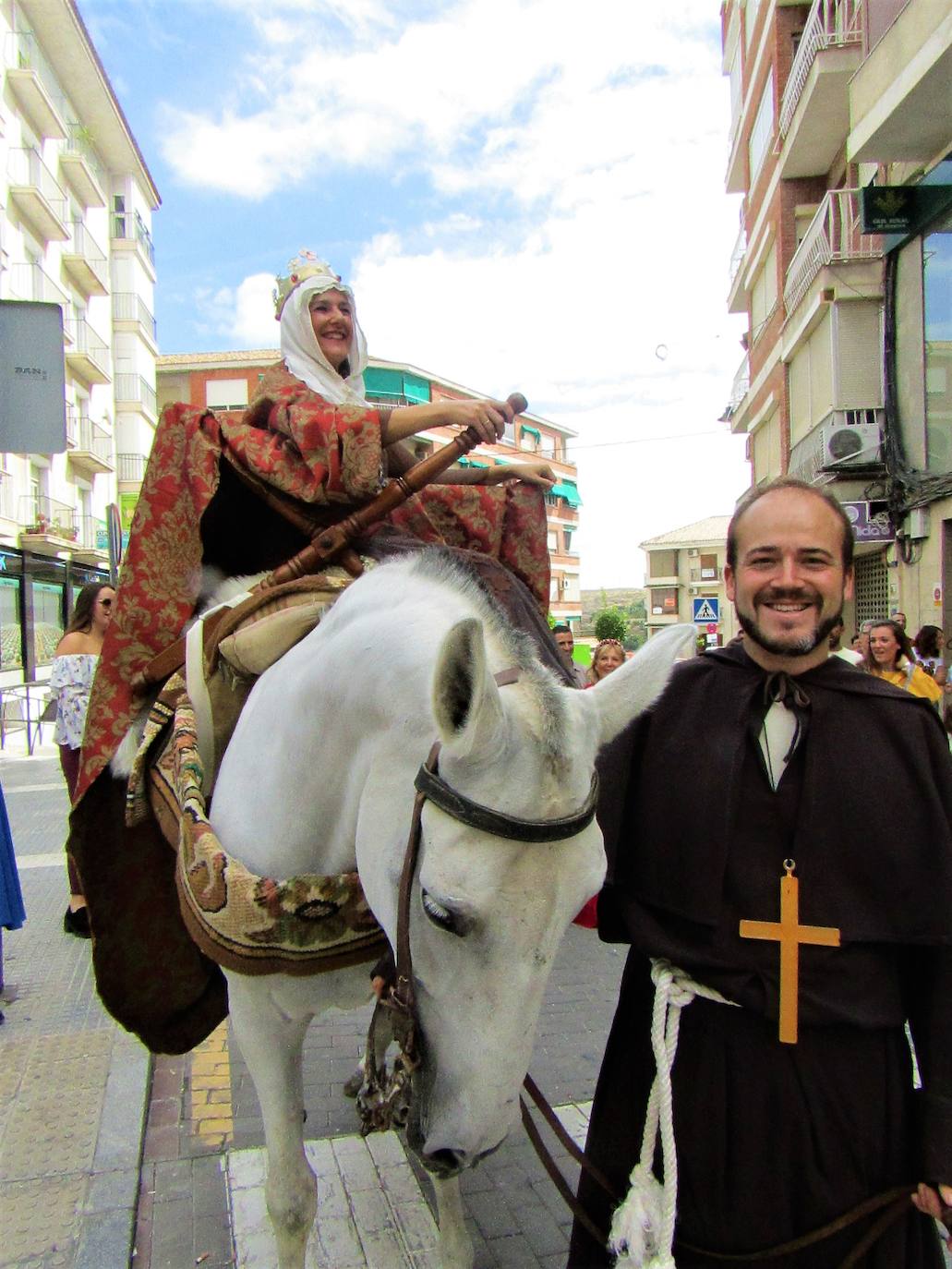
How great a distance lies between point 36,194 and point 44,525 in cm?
832

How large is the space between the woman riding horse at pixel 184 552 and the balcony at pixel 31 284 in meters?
22.6

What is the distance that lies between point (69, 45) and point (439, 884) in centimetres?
3117

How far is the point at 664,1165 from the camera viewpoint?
1673 millimetres

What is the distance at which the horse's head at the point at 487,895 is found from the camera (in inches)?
54.1

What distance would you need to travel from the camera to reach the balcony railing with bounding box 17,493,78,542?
22136 mm

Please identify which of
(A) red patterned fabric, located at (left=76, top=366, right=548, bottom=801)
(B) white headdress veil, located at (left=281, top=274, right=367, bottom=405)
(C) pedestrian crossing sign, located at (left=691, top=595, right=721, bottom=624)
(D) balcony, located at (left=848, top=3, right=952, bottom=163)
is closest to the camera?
(A) red patterned fabric, located at (left=76, top=366, right=548, bottom=801)

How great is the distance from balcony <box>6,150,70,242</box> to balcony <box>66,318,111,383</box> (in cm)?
278

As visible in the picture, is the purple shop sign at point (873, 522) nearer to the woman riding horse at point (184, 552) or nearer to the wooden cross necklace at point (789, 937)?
the woman riding horse at point (184, 552)

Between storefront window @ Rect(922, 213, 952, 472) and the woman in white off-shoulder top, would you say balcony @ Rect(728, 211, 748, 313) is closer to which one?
storefront window @ Rect(922, 213, 952, 472)

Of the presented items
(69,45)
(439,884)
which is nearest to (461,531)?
(439,884)

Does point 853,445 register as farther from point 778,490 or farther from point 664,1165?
point 664,1165

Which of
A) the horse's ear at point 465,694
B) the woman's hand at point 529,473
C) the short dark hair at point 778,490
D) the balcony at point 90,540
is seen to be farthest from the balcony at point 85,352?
the horse's ear at point 465,694

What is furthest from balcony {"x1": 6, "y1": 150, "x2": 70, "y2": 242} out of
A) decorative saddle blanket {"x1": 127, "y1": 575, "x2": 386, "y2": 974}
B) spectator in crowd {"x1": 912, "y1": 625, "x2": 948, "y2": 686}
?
decorative saddle blanket {"x1": 127, "y1": 575, "x2": 386, "y2": 974}

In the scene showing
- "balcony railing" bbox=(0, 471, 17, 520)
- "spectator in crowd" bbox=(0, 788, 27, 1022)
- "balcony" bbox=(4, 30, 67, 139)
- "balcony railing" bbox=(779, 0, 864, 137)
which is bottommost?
"spectator in crowd" bbox=(0, 788, 27, 1022)
